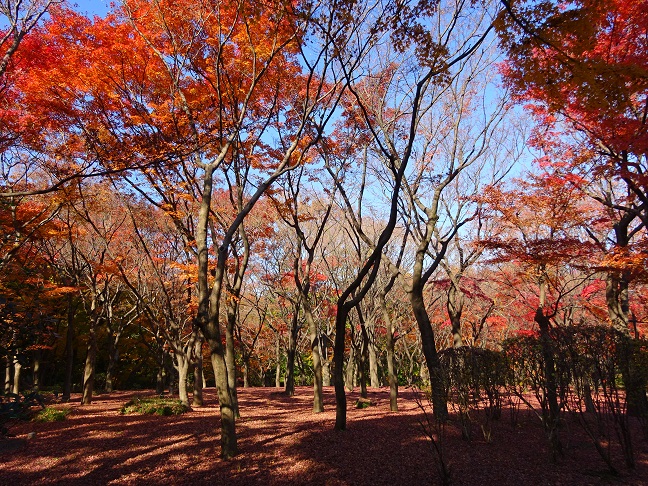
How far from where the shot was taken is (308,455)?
5645mm

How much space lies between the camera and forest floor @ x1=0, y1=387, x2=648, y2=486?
191 inches

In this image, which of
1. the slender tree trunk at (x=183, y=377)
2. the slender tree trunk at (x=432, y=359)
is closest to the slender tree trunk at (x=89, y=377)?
the slender tree trunk at (x=183, y=377)

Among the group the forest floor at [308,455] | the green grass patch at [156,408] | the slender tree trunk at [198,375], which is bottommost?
the forest floor at [308,455]

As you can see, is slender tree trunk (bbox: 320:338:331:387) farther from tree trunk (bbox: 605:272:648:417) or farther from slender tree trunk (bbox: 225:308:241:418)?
tree trunk (bbox: 605:272:648:417)

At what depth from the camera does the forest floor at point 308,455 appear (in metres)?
4.86

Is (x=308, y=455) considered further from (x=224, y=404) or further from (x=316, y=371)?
(x=316, y=371)

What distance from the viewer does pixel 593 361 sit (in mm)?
4996

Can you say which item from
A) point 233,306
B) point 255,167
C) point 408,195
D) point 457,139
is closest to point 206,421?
point 233,306

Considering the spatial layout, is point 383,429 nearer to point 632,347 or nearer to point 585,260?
point 632,347

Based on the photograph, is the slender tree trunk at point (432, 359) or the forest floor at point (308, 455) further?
the slender tree trunk at point (432, 359)

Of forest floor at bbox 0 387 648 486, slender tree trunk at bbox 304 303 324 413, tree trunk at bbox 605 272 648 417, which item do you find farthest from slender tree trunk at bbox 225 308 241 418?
tree trunk at bbox 605 272 648 417

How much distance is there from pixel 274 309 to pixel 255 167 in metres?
13.9

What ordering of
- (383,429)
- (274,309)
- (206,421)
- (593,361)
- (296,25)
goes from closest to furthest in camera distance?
(593,361)
(296,25)
(383,429)
(206,421)
(274,309)

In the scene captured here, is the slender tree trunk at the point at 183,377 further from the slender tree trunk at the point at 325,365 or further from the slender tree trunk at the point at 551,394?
the slender tree trunk at the point at 325,365
